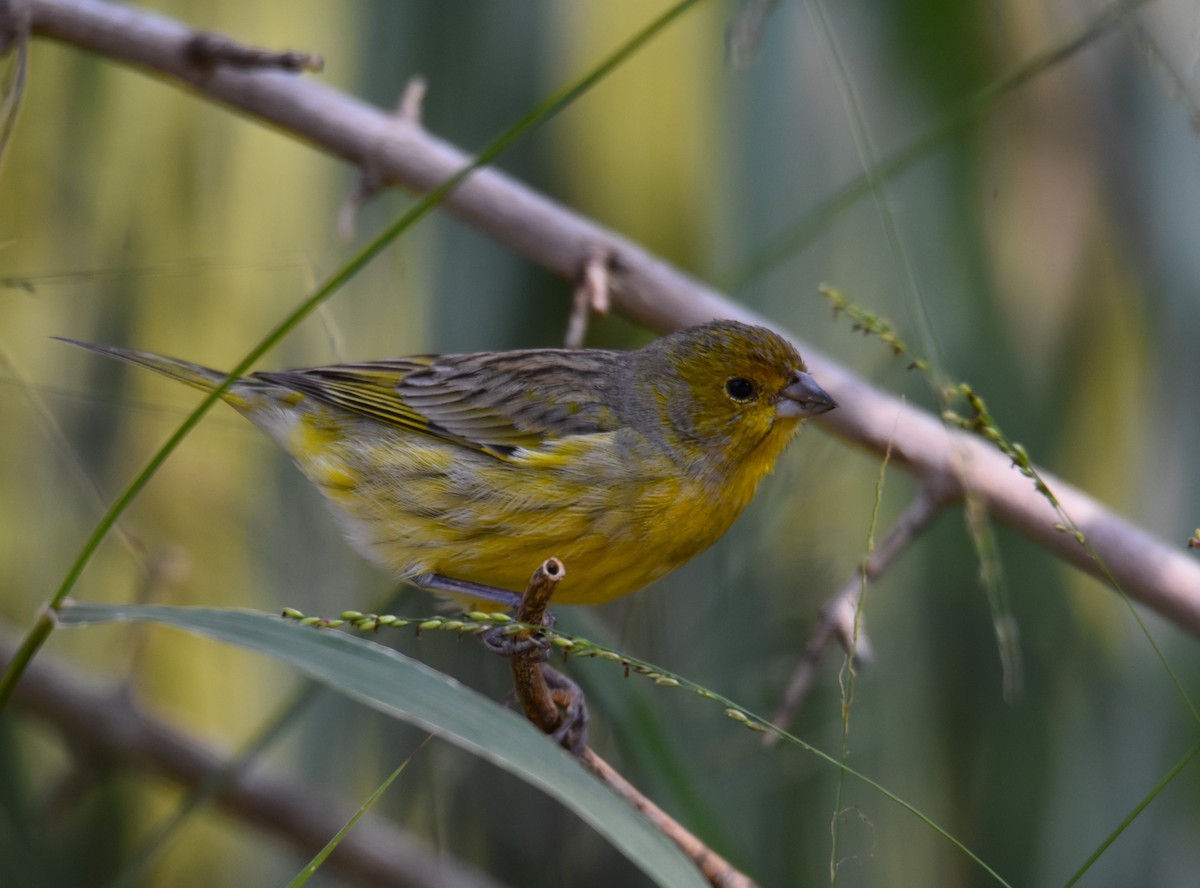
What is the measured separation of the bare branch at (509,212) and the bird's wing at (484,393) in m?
0.21

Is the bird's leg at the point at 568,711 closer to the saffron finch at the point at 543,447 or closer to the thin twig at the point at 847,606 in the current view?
the saffron finch at the point at 543,447

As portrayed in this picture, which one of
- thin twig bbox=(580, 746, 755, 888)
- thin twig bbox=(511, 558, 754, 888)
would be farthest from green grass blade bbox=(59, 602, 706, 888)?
thin twig bbox=(580, 746, 755, 888)

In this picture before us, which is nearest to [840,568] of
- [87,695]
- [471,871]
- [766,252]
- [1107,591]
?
[1107,591]

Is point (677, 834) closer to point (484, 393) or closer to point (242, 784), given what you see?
point (484, 393)

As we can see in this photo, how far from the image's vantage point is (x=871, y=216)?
3.73 m

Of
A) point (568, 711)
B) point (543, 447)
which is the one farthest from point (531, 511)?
point (568, 711)

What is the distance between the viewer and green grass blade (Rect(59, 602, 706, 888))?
1.34m

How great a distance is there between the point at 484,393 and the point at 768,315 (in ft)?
3.03

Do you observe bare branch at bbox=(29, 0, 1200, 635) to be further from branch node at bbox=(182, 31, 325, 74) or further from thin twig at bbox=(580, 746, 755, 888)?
thin twig at bbox=(580, 746, 755, 888)

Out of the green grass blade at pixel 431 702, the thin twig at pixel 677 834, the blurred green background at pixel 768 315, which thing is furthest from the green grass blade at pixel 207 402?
the blurred green background at pixel 768 315

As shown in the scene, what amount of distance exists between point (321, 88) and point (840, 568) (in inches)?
70.6

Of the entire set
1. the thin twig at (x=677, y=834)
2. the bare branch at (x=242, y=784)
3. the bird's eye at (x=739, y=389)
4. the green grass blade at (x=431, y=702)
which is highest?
the bird's eye at (x=739, y=389)

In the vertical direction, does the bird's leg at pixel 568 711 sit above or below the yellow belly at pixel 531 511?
below

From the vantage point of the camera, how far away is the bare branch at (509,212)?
111 inches
